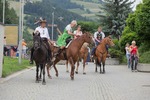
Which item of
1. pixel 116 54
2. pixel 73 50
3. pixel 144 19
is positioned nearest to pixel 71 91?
pixel 73 50

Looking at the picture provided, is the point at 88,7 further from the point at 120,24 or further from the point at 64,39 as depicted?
the point at 64,39

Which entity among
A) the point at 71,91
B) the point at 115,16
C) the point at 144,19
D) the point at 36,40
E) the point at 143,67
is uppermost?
the point at 115,16

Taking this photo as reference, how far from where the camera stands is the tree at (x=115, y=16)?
62312 mm

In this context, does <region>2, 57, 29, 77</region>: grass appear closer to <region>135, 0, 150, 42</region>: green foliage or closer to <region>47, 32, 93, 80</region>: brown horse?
<region>47, 32, 93, 80</region>: brown horse

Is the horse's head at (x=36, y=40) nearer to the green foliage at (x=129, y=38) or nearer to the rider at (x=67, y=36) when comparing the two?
the rider at (x=67, y=36)

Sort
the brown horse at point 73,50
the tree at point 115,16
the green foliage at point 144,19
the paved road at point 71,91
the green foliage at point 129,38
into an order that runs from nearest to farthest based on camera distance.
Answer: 1. the paved road at point 71,91
2. the brown horse at point 73,50
3. the green foliage at point 144,19
4. the green foliage at point 129,38
5. the tree at point 115,16

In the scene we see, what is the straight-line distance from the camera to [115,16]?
207 feet

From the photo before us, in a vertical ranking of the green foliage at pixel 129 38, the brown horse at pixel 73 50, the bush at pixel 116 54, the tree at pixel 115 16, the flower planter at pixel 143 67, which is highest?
the tree at pixel 115 16

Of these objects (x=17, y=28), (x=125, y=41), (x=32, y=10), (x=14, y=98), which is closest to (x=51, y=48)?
(x=14, y=98)

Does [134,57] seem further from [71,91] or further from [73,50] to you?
[71,91]

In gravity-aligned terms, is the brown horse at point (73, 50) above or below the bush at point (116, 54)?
above

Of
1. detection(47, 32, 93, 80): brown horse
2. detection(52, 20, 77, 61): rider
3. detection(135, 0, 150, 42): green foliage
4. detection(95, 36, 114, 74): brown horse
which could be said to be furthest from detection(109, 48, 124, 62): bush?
detection(47, 32, 93, 80): brown horse

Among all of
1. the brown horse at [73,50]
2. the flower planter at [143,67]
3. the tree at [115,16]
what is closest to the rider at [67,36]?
the brown horse at [73,50]

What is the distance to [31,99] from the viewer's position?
13.1 meters
